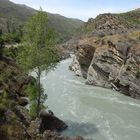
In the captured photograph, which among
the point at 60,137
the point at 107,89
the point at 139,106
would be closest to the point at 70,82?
the point at 107,89

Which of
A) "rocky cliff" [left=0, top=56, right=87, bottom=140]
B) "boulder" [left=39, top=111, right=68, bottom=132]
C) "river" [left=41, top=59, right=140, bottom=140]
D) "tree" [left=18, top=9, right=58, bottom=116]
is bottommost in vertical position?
"river" [left=41, top=59, right=140, bottom=140]

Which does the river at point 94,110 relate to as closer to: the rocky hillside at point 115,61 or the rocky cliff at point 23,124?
the rocky cliff at point 23,124

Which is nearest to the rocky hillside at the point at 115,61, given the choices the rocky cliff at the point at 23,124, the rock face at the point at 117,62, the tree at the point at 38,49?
the rock face at the point at 117,62

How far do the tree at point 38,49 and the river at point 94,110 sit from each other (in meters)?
3.82

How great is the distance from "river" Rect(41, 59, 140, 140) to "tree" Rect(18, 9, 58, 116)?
3823 mm

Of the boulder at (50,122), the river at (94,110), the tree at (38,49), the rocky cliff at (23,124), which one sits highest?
the tree at (38,49)

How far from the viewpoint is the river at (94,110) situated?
34.8m

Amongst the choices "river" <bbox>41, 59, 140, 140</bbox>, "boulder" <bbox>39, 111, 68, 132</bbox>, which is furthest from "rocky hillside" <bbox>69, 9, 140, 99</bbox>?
"boulder" <bbox>39, 111, 68, 132</bbox>

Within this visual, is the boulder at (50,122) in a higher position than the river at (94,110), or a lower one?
higher

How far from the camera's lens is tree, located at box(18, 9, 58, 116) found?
33625 millimetres

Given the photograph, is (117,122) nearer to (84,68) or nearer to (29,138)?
(29,138)

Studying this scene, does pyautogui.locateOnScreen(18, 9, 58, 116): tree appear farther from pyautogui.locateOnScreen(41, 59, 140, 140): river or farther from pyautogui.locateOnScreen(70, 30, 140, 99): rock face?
pyautogui.locateOnScreen(70, 30, 140, 99): rock face

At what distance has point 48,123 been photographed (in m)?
35.0

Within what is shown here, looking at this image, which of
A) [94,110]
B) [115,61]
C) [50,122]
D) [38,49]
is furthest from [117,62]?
[38,49]
